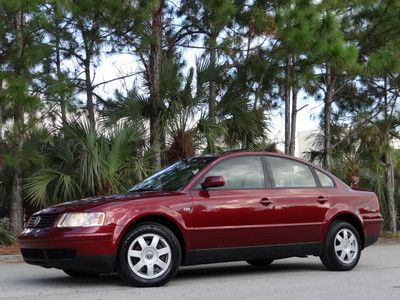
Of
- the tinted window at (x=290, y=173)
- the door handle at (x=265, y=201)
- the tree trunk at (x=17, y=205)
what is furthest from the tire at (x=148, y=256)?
the tree trunk at (x=17, y=205)

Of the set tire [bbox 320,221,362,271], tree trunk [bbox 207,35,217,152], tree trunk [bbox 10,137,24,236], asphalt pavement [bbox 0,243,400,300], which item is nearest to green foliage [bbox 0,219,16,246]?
tree trunk [bbox 10,137,24,236]

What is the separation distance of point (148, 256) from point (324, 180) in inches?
117

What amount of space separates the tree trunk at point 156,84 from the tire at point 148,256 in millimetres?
6130

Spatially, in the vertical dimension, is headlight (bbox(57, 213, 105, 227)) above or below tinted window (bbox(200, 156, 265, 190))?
below

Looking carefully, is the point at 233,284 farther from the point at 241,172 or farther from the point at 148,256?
the point at 241,172

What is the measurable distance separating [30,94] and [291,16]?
552 centimetres

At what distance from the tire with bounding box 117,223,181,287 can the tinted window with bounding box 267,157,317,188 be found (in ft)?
6.04

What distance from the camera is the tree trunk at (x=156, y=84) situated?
13.8 meters

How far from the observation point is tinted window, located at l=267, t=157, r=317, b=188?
28.6 feet

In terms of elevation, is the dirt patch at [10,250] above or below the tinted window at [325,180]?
below

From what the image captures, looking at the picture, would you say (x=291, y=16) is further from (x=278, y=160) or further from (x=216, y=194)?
(x=216, y=194)

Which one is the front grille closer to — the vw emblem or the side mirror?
the vw emblem

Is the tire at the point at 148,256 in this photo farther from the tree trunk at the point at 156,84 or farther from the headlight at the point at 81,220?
the tree trunk at the point at 156,84

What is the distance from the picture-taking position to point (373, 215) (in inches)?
366
